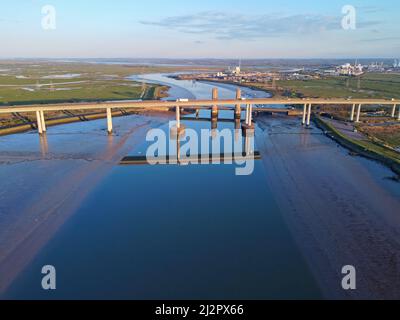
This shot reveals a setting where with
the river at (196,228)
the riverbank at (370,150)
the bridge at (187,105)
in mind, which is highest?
the bridge at (187,105)

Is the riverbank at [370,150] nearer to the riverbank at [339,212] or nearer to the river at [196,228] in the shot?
the riverbank at [339,212]

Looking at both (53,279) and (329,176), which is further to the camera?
(329,176)

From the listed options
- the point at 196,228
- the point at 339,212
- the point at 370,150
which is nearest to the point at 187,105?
the point at 370,150

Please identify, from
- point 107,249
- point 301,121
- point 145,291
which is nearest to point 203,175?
point 107,249

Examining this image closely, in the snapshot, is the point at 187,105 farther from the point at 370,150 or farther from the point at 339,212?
the point at 339,212

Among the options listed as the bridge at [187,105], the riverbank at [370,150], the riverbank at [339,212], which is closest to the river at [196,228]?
the riverbank at [339,212]
